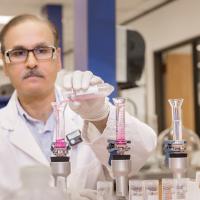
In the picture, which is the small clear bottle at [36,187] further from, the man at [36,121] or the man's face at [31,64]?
the man's face at [31,64]

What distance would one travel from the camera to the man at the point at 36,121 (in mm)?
1530

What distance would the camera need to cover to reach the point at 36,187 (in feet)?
3.47

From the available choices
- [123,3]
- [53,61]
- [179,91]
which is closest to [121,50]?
[53,61]

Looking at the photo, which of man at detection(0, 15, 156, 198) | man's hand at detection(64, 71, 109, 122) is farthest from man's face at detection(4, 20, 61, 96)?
man's hand at detection(64, 71, 109, 122)

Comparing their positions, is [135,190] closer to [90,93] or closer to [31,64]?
[90,93]

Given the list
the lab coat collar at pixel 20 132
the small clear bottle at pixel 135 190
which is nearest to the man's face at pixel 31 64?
the lab coat collar at pixel 20 132

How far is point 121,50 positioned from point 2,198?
188 cm

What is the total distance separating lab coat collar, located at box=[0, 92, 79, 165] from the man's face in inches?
4.0

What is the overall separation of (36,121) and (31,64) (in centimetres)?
29

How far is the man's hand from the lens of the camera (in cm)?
113

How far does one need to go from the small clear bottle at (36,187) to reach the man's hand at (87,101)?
0.19 m

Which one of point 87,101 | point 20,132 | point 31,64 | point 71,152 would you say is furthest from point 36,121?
point 87,101

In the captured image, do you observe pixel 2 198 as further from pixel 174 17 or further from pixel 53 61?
pixel 174 17

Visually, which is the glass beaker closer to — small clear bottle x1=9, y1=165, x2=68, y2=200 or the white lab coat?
small clear bottle x1=9, y1=165, x2=68, y2=200
